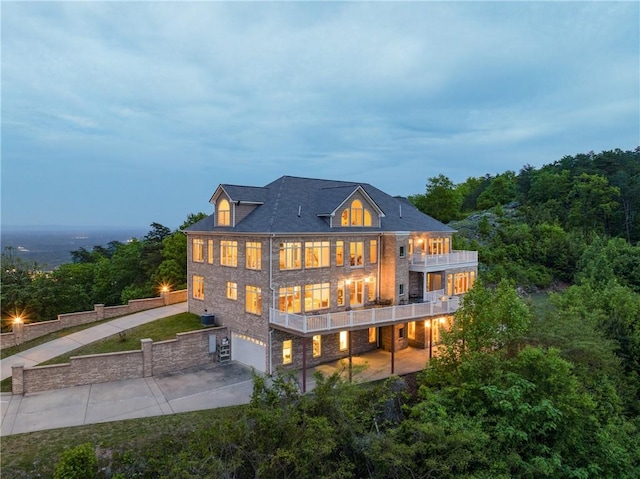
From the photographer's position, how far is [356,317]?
18.1m

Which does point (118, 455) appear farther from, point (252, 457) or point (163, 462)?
point (252, 457)

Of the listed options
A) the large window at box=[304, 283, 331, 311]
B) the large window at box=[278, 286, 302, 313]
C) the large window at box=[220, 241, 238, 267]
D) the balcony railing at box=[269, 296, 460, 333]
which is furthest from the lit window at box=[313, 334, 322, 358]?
the large window at box=[220, 241, 238, 267]

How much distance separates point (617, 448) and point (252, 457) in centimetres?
1241

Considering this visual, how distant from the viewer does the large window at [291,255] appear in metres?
18.6

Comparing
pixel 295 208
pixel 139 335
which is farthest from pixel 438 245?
pixel 139 335

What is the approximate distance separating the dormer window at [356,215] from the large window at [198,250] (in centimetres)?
886

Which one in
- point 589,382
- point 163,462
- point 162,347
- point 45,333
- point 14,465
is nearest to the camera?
point 14,465

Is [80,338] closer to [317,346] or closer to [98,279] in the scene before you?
[317,346]

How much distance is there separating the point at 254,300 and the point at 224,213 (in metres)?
5.28

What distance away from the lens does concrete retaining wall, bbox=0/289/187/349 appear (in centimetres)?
2100

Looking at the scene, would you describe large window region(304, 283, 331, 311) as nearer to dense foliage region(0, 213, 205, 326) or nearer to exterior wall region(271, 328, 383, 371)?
exterior wall region(271, 328, 383, 371)

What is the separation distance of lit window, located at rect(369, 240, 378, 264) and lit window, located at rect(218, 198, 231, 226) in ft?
25.8

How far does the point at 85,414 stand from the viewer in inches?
557

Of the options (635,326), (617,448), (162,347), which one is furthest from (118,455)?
(635,326)
